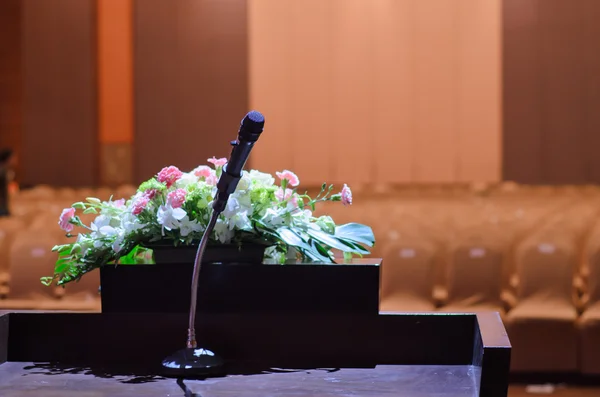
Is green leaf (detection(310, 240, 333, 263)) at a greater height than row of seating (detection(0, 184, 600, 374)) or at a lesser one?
greater

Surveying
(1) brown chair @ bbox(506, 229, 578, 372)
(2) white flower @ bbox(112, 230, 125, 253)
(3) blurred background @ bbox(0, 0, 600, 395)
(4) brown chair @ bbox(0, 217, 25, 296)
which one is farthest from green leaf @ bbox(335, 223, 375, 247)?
(3) blurred background @ bbox(0, 0, 600, 395)

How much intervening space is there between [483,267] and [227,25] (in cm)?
398

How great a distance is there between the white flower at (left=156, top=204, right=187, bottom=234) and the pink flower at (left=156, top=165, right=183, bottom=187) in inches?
2.2

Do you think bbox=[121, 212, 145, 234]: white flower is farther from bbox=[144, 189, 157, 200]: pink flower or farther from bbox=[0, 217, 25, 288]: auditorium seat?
bbox=[0, 217, 25, 288]: auditorium seat

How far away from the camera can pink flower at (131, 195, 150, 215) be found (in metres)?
1.26

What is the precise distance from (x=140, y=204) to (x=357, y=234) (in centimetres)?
34

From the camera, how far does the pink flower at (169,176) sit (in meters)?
1.29

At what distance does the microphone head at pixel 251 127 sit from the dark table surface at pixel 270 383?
32 centimetres

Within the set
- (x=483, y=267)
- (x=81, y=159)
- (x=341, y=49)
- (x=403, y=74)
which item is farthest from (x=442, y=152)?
(x=483, y=267)

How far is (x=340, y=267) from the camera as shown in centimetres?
125

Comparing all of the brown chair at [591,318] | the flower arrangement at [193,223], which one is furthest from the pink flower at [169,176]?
the brown chair at [591,318]

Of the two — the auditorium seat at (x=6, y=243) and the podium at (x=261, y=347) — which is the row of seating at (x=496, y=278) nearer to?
the auditorium seat at (x=6, y=243)

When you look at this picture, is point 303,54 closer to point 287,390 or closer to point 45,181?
point 45,181

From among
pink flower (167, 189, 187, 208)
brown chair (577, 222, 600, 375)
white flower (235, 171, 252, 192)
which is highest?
white flower (235, 171, 252, 192)
